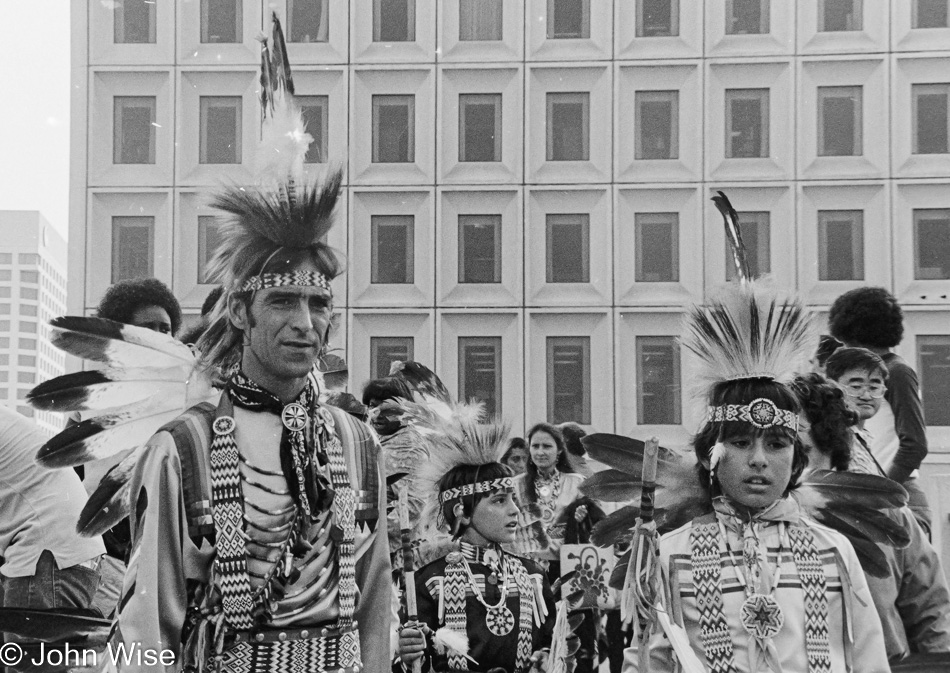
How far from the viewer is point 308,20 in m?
9.66

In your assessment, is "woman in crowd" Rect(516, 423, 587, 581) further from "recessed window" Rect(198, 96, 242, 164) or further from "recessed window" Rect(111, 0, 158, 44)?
"recessed window" Rect(111, 0, 158, 44)

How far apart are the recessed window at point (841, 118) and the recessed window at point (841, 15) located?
414 millimetres

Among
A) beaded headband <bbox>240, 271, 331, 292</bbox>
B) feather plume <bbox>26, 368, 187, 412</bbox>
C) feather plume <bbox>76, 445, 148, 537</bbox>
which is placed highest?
beaded headband <bbox>240, 271, 331, 292</bbox>

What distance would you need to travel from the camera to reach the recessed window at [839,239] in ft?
31.3

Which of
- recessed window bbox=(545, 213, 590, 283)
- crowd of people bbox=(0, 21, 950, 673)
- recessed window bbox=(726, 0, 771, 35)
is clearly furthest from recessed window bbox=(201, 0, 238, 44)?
crowd of people bbox=(0, 21, 950, 673)

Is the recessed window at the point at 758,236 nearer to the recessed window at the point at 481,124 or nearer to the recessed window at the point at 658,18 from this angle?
the recessed window at the point at 658,18

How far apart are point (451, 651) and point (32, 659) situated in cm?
129

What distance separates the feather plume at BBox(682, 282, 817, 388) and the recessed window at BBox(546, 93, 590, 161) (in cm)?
609

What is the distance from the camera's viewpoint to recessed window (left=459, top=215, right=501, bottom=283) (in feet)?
31.7

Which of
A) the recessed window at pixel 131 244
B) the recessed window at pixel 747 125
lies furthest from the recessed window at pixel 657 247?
the recessed window at pixel 131 244

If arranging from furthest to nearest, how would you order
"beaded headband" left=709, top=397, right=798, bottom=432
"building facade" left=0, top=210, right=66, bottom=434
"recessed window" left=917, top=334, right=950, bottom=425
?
"recessed window" left=917, top=334, right=950, bottom=425 → "building facade" left=0, top=210, right=66, bottom=434 → "beaded headband" left=709, top=397, right=798, bottom=432

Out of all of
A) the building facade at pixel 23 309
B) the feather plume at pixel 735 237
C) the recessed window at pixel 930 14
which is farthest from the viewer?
the recessed window at pixel 930 14

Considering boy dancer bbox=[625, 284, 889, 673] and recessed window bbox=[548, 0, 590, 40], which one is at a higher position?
recessed window bbox=[548, 0, 590, 40]

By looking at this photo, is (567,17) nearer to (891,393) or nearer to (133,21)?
(133,21)
